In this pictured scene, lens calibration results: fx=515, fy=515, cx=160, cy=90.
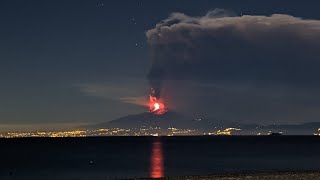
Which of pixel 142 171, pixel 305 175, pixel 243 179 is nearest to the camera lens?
pixel 243 179

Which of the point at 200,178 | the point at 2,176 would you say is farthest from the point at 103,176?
the point at 200,178

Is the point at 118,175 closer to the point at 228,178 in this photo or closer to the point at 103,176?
the point at 103,176

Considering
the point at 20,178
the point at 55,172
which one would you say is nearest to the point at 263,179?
the point at 20,178

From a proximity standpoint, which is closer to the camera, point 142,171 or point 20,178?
point 20,178

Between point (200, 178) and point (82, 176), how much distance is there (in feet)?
187

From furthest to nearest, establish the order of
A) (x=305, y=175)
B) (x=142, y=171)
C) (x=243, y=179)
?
(x=142, y=171)
(x=305, y=175)
(x=243, y=179)

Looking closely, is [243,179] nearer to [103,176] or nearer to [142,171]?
[103,176]

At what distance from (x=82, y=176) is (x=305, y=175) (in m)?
59.9

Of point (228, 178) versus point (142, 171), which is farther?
point (142, 171)

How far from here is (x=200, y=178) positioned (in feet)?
168

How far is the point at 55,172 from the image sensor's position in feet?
→ 380

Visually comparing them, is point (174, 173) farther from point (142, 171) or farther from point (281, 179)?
point (281, 179)

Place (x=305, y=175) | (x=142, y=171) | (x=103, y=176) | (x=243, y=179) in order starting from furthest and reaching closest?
(x=142, y=171), (x=103, y=176), (x=305, y=175), (x=243, y=179)

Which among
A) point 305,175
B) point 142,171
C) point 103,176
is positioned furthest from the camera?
point 142,171
